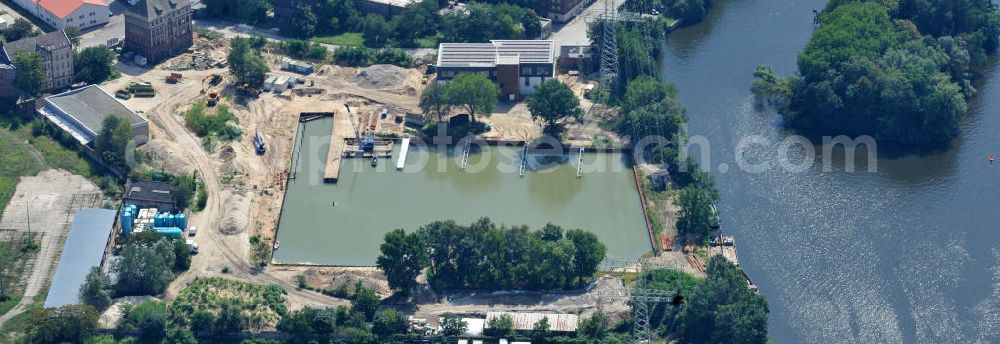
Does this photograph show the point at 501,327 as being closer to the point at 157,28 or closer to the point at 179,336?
the point at 179,336

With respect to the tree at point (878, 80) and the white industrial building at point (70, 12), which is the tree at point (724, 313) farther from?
the white industrial building at point (70, 12)

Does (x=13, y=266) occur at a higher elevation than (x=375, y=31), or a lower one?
lower

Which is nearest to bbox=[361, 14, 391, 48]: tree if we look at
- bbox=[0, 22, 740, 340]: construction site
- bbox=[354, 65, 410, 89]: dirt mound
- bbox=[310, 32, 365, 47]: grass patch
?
bbox=[310, 32, 365, 47]: grass patch

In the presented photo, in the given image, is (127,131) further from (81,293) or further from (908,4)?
(908,4)

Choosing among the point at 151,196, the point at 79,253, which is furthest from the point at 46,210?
the point at 79,253

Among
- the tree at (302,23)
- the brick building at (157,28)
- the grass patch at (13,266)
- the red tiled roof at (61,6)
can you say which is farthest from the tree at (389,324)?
the red tiled roof at (61,6)
